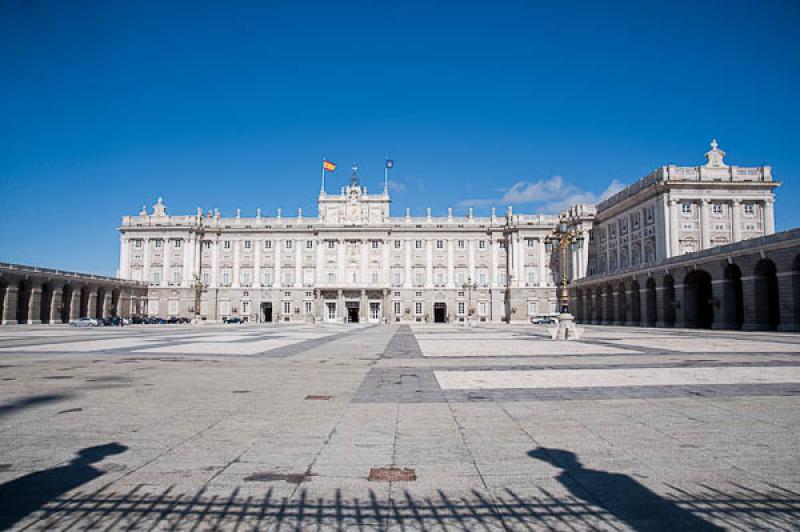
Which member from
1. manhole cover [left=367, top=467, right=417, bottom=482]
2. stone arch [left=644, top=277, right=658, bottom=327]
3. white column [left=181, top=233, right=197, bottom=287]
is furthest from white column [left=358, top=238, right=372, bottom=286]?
manhole cover [left=367, top=467, right=417, bottom=482]

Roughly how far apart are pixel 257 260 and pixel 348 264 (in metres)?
14.9

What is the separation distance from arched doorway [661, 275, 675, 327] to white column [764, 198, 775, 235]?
653 inches

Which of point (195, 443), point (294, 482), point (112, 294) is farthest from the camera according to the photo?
point (112, 294)

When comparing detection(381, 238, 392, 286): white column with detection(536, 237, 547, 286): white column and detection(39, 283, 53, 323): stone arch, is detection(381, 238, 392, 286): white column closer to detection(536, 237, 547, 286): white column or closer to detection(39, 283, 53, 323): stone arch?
detection(536, 237, 547, 286): white column

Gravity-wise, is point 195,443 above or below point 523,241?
below

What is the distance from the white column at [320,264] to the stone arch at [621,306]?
144 feet

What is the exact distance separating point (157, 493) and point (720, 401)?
28.6 ft

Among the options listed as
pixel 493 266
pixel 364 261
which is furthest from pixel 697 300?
pixel 364 261

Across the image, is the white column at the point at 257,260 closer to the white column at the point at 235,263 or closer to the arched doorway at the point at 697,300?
the white column at the point at 235,263

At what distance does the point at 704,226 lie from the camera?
5747 cm

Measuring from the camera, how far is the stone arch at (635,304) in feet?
190

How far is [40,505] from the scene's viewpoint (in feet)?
13.7

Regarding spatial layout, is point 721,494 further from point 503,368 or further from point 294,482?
point 503,368

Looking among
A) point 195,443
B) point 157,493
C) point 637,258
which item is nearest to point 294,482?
point 157,493
